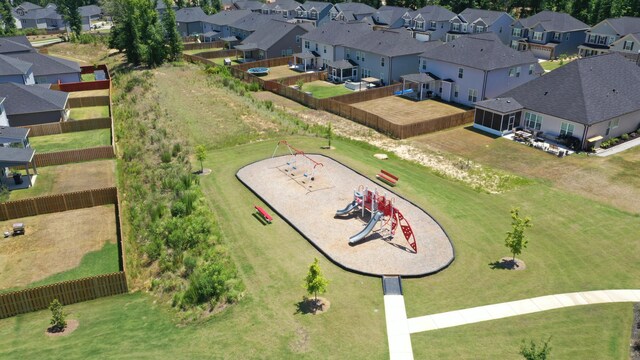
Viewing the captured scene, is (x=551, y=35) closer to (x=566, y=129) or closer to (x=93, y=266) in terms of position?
(x=566, y=129)

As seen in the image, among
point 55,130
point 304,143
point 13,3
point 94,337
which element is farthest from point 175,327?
point 13,3

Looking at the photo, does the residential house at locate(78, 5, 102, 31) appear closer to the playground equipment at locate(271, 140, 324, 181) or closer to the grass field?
the grass field

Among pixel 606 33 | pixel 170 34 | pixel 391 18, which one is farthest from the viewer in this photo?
pixel 391 18

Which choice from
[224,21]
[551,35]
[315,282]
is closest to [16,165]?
[315,282]

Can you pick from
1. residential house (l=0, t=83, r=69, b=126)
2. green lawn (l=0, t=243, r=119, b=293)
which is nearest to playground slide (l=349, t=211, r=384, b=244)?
green lawn (l=0, t=243, r=119, b=293)

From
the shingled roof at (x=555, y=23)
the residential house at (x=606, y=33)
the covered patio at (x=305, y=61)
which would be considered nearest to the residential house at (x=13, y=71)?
the covered patio at (x=305, y=61)
